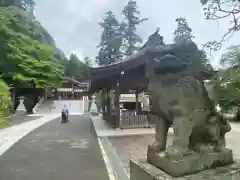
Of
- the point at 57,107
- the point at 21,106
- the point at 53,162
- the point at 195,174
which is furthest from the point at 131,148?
the point at 57,107

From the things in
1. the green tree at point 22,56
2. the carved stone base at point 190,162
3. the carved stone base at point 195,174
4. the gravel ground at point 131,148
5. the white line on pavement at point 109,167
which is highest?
the green tree at point 22,56

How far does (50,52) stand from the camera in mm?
27438

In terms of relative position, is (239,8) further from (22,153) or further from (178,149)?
(22,153)

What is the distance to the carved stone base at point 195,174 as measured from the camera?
8.30 feet

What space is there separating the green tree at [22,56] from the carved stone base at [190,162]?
20.9 m

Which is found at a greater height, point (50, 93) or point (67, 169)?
point (50, 93)

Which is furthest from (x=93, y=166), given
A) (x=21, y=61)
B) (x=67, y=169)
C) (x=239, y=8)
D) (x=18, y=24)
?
(x=18, y=24)

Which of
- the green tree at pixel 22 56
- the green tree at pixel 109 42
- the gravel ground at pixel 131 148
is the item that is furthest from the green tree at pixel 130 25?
the gravel ground at pixel 131 148

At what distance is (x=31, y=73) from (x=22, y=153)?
18557mm

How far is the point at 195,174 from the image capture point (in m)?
2.59

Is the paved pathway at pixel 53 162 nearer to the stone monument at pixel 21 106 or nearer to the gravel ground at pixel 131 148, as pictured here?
the gravel ground at pixel 131 148

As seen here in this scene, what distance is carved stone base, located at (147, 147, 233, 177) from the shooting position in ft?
8.33

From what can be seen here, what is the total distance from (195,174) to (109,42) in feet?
122

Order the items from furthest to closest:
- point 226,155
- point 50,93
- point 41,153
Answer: point 50,93, point 41,153, point 226,155
